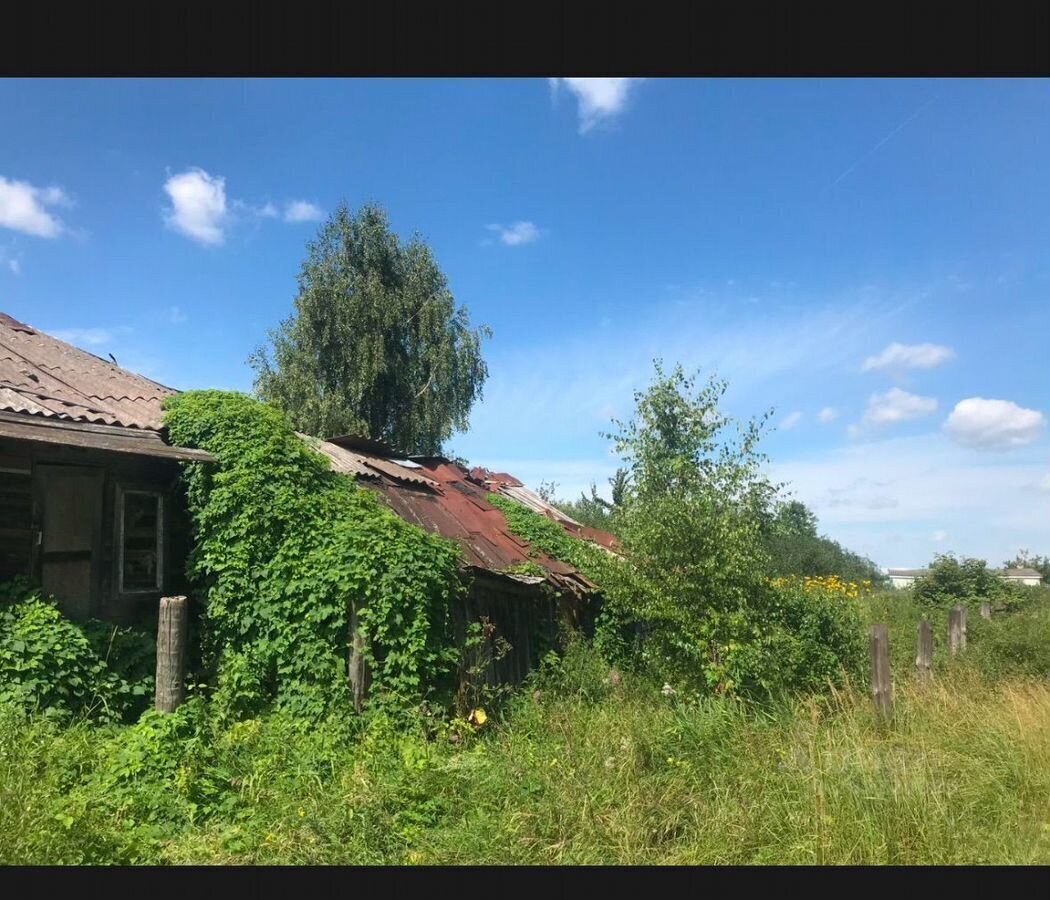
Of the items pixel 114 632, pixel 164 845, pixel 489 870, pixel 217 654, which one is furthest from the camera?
pixel 217 654

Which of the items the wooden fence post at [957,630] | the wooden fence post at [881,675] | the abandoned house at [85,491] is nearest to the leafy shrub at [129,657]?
the abandoned house at [85,491]

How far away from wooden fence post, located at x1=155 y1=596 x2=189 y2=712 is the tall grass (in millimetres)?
201

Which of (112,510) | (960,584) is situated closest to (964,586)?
(960,584)

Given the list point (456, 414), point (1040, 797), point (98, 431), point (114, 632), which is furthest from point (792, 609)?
point (456, 414)

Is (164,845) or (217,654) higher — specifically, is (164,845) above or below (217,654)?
below

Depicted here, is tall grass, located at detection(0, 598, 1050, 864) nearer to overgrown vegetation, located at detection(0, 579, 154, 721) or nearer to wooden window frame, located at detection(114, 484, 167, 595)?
overgrown vegetation, located at detection(0, 579, 154, 721)

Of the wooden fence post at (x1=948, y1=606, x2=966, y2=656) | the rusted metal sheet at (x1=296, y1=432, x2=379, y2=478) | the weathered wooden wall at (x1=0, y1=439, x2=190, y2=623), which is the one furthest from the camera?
the wooden fence post at (x1=948, y1=606, x2=966, y2=656)

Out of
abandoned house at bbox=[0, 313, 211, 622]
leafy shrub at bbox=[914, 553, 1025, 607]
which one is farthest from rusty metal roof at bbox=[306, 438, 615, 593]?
leafy shrub at bbox=[914, 553, 1025, 607]

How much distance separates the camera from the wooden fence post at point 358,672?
742cm

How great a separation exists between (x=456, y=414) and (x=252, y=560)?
664 inches

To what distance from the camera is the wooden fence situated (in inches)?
288

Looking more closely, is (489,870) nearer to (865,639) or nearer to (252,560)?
(252,560)

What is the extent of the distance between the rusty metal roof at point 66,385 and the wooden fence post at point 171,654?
3166mm

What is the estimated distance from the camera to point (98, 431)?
344 inches
